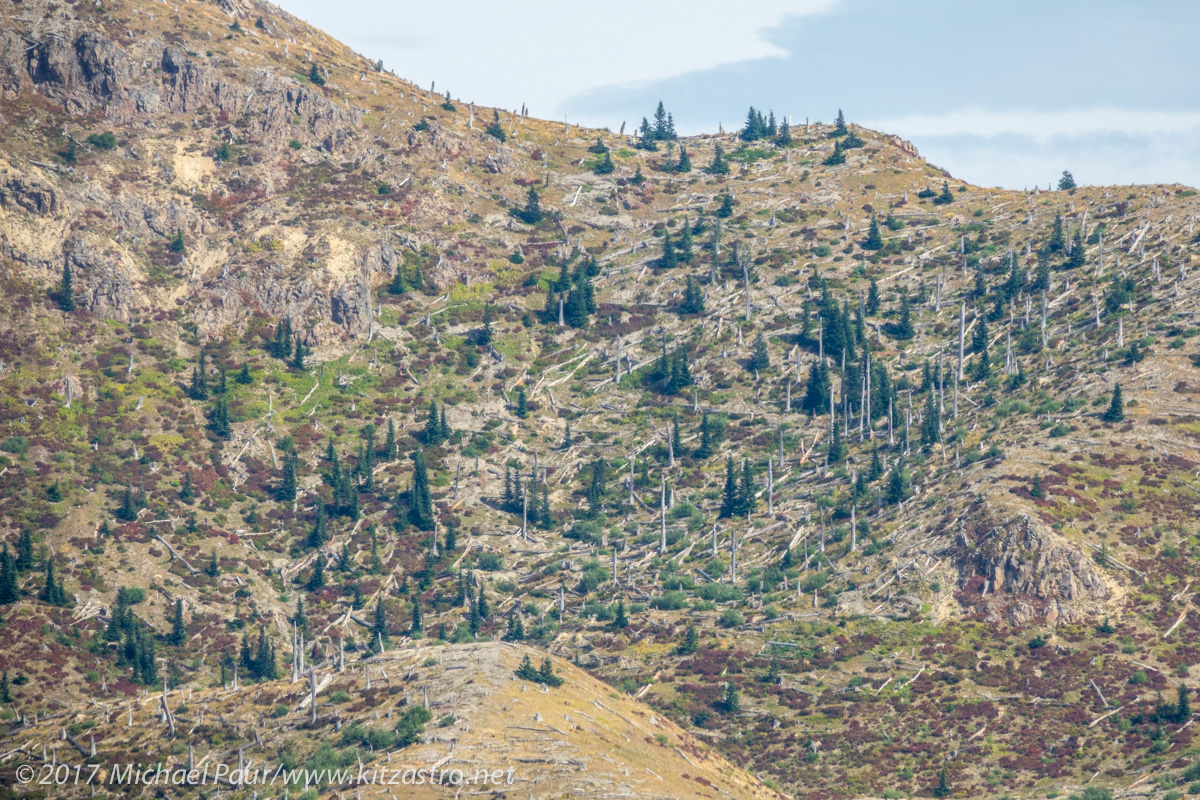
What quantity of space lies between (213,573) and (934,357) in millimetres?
94052

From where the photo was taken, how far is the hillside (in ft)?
365

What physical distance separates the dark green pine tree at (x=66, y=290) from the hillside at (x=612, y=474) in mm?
1117

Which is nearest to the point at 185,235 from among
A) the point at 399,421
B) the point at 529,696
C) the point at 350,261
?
the point at 350,261

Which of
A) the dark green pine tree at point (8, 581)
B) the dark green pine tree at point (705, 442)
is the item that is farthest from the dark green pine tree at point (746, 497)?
the dark green pine tree at point (8, 581)

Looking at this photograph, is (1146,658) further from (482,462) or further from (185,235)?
(185,235)

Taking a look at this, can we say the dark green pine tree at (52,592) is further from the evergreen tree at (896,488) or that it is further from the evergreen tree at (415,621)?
the evergreen tree at (896,488)

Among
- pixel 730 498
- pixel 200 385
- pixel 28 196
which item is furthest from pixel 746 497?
pixel 28 196

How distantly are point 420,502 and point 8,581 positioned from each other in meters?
47.3

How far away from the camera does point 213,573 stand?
14275cm

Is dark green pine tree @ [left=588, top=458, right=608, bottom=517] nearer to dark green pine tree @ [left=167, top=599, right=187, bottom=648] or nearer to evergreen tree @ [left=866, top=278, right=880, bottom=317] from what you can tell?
evergreen tree @ [left=866, top=278, right=880, bottom=317]

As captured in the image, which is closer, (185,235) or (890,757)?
(890,757)

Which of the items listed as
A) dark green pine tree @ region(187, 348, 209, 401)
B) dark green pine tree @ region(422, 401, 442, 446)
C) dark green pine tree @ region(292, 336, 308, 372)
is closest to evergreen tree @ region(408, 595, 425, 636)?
dark green pine tree @ region(422, 401, 442, 446)

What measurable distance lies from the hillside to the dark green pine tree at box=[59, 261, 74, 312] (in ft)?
3.66

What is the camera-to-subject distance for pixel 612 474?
16788 centimetres
